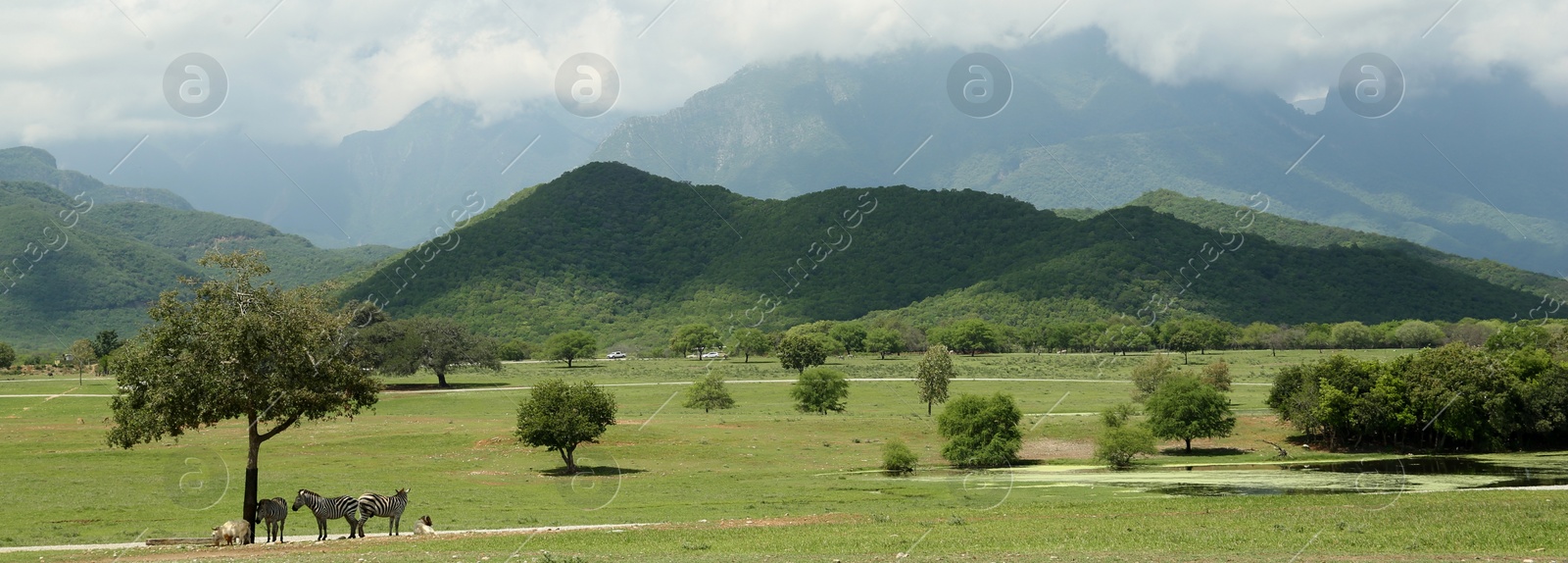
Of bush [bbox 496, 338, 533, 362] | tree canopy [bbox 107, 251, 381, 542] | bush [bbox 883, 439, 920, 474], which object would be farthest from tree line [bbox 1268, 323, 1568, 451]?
bush [bbox 496, 338, 533, 362]

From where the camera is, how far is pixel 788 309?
19975cm

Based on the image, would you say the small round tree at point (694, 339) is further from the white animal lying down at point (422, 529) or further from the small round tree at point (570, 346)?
the white animal lying down at point (422, 529)

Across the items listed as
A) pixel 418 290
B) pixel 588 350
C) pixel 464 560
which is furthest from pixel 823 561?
pixel 418 290

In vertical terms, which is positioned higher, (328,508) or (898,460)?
(328,508)

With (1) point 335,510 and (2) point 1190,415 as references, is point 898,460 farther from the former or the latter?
(1) point 335,510

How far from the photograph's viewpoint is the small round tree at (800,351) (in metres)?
112

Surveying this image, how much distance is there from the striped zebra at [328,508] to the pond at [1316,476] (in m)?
24.7

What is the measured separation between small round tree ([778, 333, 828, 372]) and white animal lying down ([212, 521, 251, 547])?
86.5 metres

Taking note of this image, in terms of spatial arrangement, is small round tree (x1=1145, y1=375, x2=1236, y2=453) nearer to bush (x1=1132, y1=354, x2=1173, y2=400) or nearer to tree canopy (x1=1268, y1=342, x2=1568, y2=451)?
tree canopy (x1=1268, y1=342, x2=1568, y2=451)

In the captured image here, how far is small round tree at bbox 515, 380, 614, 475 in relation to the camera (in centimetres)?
4984

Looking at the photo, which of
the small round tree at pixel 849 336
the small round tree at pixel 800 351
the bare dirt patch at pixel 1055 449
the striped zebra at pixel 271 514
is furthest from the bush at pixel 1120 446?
the small round tree at pixel 849 336

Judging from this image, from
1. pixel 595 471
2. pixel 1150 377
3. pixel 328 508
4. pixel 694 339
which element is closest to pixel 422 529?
pixel 328 508

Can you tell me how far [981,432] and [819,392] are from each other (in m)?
25.9

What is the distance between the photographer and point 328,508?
27.7 meters
